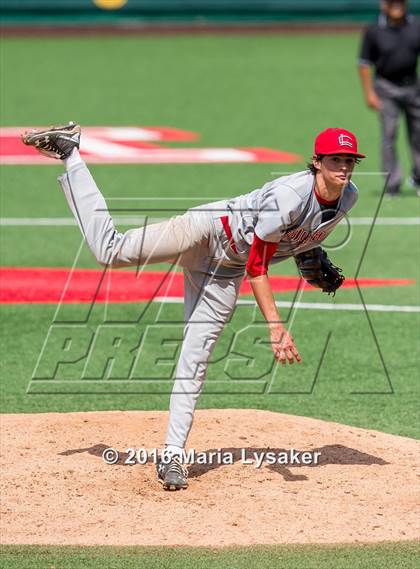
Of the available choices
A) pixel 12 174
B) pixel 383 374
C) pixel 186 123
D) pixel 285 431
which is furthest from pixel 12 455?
pixel 186 123

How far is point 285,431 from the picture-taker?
349 inches

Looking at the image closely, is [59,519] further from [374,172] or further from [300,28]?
[300,28]

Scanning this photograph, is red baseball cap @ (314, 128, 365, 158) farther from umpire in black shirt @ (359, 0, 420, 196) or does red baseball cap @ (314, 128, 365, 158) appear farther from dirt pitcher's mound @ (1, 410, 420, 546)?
umpire in black shirt @ (359, 0, 420, 196)

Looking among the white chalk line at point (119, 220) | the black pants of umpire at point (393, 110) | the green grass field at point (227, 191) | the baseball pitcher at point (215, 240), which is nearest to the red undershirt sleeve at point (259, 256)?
the baseball pitcher at point (215, 240)

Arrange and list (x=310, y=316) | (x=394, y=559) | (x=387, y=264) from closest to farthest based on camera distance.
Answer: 1. (x=394, y=559)
2. (x=310, y=316)
3. (x=387, y=264)

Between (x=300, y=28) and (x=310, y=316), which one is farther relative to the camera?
(x=300, y=28)

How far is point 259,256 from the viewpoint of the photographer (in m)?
7.36

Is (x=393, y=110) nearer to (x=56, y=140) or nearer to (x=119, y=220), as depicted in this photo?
(x=119, y=220)

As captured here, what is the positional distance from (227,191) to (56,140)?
10.0 metres

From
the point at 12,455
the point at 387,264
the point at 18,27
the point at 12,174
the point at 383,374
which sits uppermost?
the point at 12,455

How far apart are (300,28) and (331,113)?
12.5m

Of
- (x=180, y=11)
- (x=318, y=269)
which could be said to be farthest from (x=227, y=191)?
(x=180, y=11)

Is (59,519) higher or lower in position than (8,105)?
higher

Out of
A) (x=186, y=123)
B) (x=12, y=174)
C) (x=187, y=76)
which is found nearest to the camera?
(x=12, y=174)
